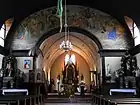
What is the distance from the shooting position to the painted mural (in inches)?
684

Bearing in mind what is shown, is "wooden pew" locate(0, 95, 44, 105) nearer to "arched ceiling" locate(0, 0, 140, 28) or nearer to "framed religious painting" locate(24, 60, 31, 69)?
"arched ceiling" locate(0, 0, 140, 28)

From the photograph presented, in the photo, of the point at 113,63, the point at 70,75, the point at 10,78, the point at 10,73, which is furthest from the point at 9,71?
the point at 70,75

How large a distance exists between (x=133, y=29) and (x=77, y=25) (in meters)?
Answer: 4.20

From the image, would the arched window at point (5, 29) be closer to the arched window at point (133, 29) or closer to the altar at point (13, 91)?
the altar at point (13, 91)

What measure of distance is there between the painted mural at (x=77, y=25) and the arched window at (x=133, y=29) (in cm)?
60

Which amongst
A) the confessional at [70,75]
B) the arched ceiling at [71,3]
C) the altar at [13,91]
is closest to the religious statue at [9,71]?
the altar at [13,91]

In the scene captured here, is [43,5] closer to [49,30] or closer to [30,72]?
[49,30]

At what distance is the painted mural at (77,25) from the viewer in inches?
684

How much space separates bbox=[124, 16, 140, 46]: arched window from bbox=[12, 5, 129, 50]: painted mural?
0.60 metres

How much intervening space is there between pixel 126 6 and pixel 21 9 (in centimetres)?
706

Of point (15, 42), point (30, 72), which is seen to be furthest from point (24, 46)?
point (30, 72)

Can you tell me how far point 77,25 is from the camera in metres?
17.7

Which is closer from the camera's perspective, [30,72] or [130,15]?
[130,15]

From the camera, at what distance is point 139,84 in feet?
50.6
